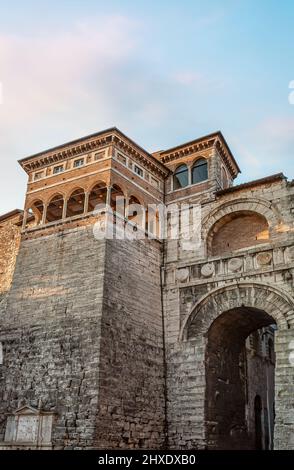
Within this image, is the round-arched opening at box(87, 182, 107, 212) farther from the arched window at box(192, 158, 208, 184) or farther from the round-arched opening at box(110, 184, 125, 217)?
the arched window at box(192, 158, 208, 184)

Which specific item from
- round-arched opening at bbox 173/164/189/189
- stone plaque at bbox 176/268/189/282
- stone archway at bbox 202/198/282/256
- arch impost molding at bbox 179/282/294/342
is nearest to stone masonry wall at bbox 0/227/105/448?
stone plaque at bbox 176/268/189/282

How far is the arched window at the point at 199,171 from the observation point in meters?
19.2

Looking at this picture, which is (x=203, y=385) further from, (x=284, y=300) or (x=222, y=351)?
(x=284, y=300)

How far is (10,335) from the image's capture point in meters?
16.5

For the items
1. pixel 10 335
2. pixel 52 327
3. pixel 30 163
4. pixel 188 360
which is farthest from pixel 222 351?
pixel 30 163

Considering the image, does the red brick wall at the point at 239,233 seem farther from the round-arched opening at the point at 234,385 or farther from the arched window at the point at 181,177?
the arched window at the point at 181,177

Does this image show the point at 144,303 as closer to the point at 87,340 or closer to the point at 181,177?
the point at 87,340

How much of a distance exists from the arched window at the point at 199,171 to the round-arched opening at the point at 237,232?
7.03 feet

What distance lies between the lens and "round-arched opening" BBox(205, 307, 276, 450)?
51.8ft

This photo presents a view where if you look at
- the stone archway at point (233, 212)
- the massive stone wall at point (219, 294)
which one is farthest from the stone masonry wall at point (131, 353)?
the stone archway at point (233, 212)

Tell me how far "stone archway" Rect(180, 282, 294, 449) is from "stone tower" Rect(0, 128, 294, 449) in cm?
4

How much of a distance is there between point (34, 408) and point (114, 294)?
3.98 meters
